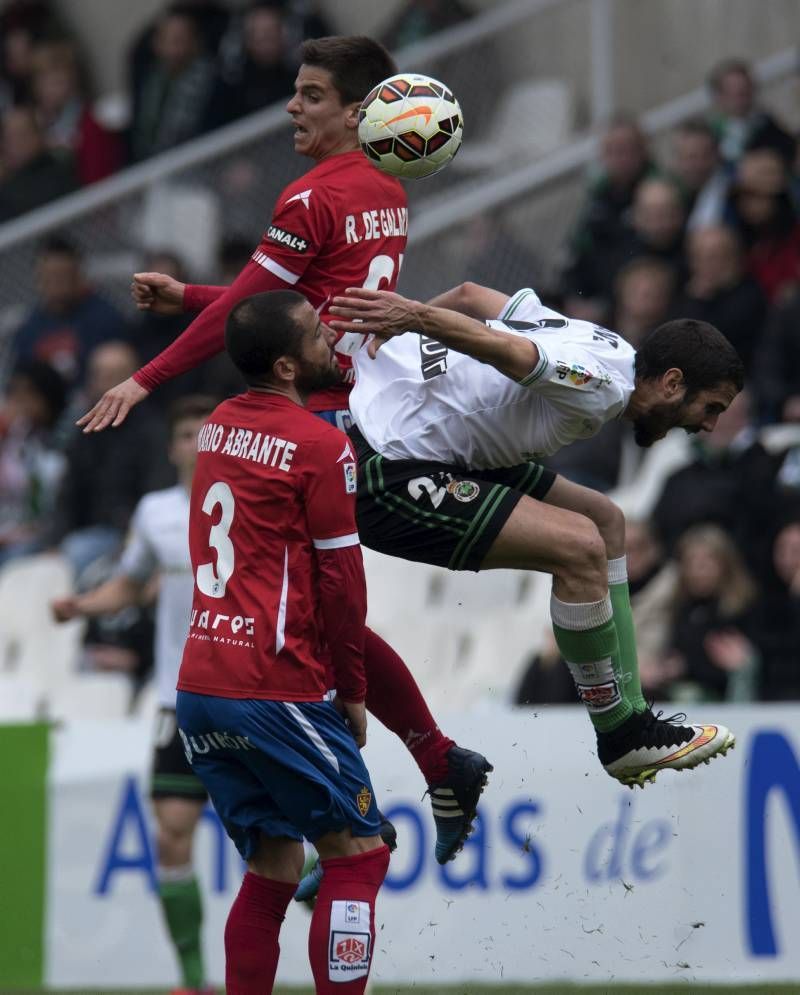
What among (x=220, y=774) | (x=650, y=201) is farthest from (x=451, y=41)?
(x=220, y=774)

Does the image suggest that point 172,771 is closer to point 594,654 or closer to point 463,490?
point 594,654

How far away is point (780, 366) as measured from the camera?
38.1 ft

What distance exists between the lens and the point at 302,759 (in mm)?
6730

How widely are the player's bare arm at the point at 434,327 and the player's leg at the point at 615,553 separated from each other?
79 centimetres

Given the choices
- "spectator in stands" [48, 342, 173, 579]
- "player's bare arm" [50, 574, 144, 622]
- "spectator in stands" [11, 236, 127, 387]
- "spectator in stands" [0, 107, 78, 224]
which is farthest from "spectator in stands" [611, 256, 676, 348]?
"spectator in stands" [0, 107, 78, 224]

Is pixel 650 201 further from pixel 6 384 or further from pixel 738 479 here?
pixel 6 384

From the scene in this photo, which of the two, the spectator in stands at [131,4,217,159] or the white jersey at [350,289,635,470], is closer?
the white jersey at [350,289,635,470]

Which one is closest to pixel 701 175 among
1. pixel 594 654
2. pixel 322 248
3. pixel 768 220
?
pixel 768 220

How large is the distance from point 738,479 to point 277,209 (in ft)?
15.4

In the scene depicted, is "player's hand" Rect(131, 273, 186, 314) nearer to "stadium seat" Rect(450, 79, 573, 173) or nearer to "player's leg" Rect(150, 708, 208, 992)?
"player's leg" Rect(150, 708, 208, 992)

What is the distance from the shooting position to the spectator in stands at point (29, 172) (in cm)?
1617

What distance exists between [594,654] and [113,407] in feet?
6.05

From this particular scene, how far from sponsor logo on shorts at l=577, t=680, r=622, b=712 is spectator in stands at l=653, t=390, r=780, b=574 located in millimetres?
3508

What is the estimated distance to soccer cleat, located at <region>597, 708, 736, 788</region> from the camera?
7512 mm
